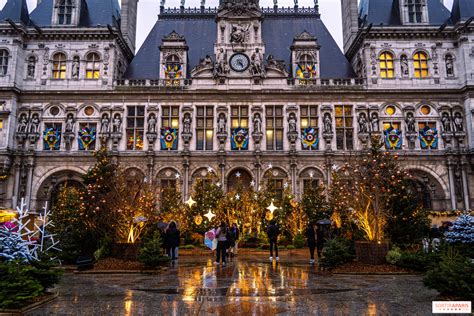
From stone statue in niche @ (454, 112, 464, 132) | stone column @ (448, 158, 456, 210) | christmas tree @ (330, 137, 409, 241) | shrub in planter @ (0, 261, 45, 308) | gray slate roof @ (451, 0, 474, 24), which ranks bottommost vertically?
shrub in planter @ (0, 261, 45, 308)

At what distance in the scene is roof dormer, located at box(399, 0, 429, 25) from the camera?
3762 centimetres

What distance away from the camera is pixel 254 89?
35.7 metres

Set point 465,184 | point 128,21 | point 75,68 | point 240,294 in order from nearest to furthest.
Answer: point 240,294 < point 465,184 < point 75,68 < point 128,21

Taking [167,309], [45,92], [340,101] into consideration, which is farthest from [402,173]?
[45,92]

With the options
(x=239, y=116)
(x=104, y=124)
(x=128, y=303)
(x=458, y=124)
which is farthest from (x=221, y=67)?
(x=128, y=303)

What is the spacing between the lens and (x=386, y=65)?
3647 centimetres

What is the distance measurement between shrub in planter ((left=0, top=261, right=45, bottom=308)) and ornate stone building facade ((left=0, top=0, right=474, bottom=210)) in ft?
81.6

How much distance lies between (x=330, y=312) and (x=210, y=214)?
18.4m

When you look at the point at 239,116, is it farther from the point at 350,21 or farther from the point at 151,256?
the point at 151,256

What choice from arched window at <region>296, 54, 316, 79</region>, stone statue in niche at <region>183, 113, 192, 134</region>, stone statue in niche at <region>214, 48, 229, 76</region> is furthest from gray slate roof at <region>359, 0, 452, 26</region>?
stone statue in niche at <region>183, 113, 192, 134</region>

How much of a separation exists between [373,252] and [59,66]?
33.5m

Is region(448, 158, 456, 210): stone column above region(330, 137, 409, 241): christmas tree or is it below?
above

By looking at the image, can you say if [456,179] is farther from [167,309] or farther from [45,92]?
[45,92]

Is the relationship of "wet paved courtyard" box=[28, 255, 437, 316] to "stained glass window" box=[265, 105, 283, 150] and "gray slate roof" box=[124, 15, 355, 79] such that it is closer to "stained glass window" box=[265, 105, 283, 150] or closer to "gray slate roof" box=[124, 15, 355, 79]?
"stained glass window" box=[265, 105, 283, 150]
